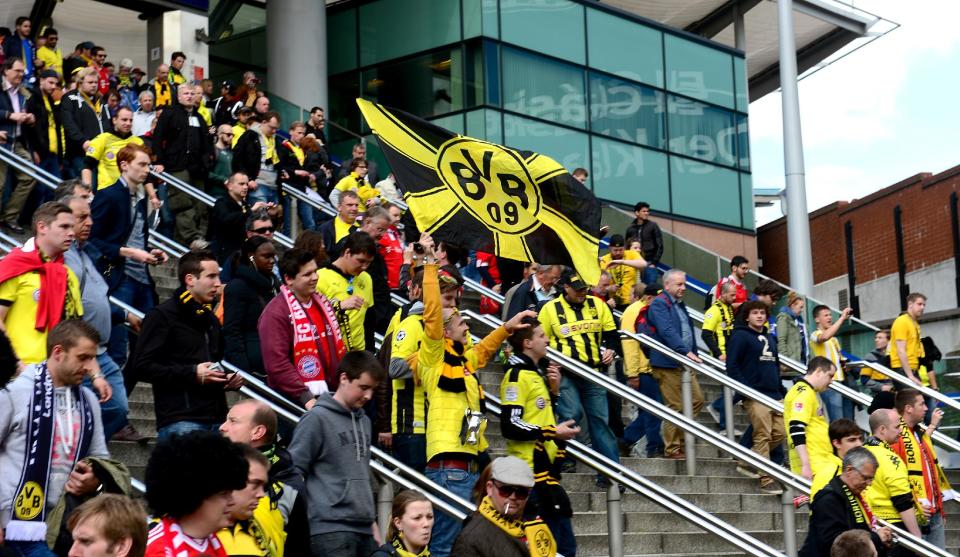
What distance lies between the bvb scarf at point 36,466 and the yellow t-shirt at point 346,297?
3576 mm

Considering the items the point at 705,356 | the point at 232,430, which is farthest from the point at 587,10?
the point at 232,430

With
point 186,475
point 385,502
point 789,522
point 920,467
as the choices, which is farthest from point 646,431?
point 186,475

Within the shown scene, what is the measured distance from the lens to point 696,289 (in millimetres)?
20656

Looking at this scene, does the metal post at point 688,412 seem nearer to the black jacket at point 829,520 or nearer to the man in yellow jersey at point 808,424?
the man in yellow jersey at point 808,424

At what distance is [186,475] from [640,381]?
884 centimetres

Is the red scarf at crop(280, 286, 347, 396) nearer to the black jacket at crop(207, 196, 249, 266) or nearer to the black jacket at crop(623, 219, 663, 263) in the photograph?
the black jacket at crop(207, 196, 249, 266)

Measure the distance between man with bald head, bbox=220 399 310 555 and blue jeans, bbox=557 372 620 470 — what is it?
439 cm

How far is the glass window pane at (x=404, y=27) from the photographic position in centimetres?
2425

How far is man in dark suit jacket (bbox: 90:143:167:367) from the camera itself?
8852 mm

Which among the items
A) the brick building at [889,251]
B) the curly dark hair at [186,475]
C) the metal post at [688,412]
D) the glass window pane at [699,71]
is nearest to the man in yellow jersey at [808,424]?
the metal post at [688,412]

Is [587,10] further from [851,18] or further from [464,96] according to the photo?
[851,18]

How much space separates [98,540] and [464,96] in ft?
65.5

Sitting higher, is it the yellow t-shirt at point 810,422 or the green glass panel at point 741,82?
the green glass panel at point 741,82

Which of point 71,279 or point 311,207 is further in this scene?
point 311,207
